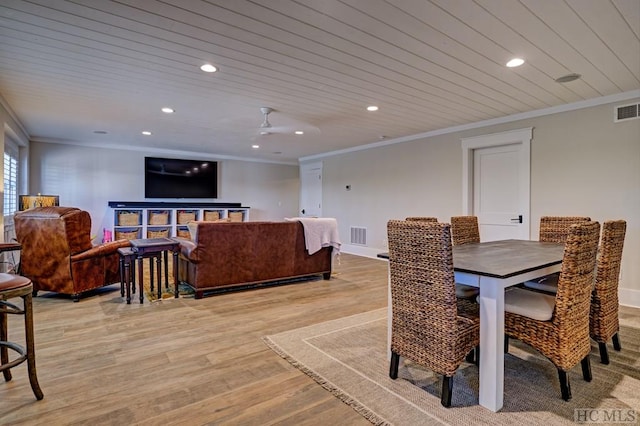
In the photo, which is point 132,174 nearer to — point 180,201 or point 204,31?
point 180,201

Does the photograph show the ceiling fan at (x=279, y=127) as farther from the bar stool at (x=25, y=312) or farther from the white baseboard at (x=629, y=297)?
the white baseboard at (x=629, y=297)

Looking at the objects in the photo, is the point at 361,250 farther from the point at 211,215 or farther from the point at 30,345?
the point at 30,345

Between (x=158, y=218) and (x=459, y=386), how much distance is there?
7.01 m

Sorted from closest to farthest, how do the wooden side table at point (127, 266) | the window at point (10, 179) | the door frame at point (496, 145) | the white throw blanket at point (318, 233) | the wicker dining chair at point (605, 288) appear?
the wicker dining chair at point (605, 288)
the wooden side table at point (127, 266)
the door frame at point (496, 145)
the white throw blanket at point (318, 233)
the window at point (10, 179)

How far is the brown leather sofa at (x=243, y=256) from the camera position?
12.8 feet

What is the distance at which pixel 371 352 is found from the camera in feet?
8.16

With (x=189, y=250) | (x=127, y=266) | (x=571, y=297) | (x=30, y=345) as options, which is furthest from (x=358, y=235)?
(x=30, y=345)

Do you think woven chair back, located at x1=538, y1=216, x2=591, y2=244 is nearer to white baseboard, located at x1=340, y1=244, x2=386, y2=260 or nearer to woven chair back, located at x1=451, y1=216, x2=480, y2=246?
woven chair back, located at x1=451, y1=216, x2=480, y2=246

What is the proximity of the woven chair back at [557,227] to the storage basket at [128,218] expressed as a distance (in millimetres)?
7147

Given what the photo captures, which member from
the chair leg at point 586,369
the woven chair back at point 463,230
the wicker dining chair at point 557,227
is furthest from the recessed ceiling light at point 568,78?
the chair leg at point 586,369

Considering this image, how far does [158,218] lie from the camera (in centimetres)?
740

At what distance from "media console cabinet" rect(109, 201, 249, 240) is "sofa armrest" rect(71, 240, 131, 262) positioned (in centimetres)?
324

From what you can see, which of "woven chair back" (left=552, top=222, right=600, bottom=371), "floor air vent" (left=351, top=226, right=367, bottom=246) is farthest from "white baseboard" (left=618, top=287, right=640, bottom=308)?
"floor air vent" (left=351, top=226, right=367, bottom=246)

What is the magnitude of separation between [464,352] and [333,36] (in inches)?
89.4
